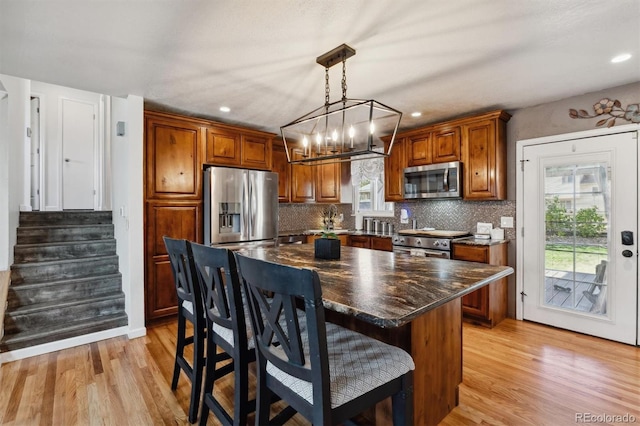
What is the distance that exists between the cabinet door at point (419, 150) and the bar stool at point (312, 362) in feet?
10.1

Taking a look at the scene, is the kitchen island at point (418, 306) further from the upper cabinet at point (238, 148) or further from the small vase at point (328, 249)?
the upper cabinet at point (238, 148)

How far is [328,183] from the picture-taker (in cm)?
522

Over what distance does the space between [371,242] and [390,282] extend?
2.89m

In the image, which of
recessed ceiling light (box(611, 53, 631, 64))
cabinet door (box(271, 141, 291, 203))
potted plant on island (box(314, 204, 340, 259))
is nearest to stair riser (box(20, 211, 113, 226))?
cabinet door (box(271, 141, 291, 203))

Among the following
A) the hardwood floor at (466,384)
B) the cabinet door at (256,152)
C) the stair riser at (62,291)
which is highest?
the cabinet door at (256,152)

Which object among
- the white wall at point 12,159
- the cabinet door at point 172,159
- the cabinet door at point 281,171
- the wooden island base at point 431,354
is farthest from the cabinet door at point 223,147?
the wooden island base at point 431,354

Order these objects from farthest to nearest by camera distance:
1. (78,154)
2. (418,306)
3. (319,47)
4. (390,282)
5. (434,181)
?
(78,154), (434,181), (319,47), (390,282), (418,306)

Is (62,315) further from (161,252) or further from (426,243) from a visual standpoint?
Answer: (426,243)

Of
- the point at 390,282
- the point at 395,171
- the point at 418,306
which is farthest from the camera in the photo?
the point at 395,171

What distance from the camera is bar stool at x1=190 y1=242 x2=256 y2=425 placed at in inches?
59.0

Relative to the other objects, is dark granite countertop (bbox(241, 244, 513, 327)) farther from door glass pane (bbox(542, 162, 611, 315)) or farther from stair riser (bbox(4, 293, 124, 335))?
stair riser (bbox(4, 293, 124, 335))

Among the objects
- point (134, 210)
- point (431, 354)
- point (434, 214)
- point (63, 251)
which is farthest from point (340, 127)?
point (63, 251)

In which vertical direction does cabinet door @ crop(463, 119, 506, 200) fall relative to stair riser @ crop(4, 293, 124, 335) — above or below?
above

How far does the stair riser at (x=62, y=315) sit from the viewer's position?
283 centimetres
